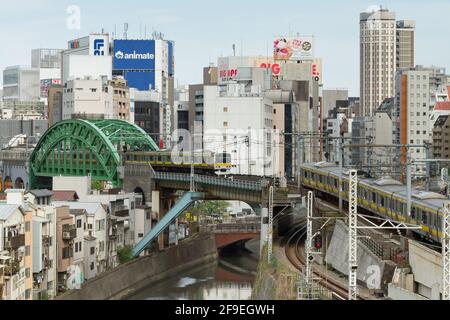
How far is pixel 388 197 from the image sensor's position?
36.1 m

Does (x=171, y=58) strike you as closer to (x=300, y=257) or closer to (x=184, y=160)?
(x=184, y=160)

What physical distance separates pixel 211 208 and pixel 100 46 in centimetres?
4285

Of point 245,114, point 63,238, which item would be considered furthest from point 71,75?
point 63,238

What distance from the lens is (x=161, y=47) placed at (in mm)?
112125

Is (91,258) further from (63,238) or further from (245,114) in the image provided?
(245,114)

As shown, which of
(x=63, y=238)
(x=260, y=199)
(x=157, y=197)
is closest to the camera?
(x=63, y=238)

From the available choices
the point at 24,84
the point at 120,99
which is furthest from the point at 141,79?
the point at 24,84

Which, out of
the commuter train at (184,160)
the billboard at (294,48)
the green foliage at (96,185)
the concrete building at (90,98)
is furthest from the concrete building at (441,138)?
the green foliage at (96,185)

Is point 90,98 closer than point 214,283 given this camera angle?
No

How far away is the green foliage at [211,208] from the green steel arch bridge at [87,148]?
943 cm

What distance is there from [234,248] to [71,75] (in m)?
46.7

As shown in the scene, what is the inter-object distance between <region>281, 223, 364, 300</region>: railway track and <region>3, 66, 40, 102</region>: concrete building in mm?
114657

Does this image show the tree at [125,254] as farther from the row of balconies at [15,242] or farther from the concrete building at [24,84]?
the concrete building at [24,84]

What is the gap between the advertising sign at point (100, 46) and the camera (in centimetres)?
11356
